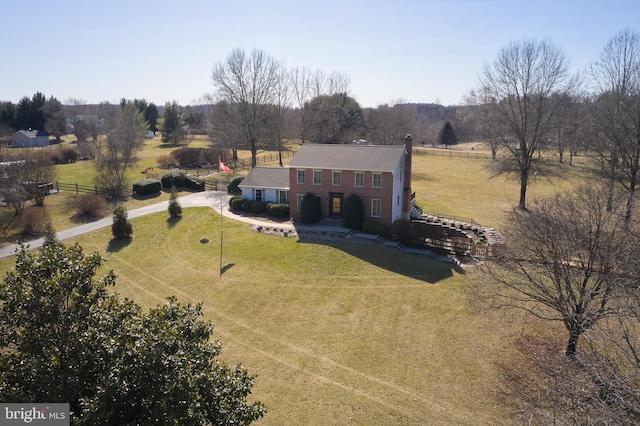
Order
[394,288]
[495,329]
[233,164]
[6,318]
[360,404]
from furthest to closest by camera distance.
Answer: [233,164] < [394,288] < [495,329] < [360,404] < [6,318]

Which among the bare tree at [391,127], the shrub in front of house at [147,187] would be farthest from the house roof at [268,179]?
the bare tree at [391,127]

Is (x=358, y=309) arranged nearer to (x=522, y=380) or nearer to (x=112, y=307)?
(x=522, y=380)

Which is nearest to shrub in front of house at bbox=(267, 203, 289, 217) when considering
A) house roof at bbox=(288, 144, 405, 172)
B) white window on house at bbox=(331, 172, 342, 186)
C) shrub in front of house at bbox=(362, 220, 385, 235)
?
house roof at bbox=(288, 144, 405, 172)

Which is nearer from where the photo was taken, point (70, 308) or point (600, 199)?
point (70, 308)

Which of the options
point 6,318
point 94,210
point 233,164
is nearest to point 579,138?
point 233,164

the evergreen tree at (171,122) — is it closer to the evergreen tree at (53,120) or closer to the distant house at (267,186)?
the evergreen tree at (53,120)

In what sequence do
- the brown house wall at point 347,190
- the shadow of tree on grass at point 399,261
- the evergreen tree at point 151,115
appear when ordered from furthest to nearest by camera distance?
1. the evergreen tree at point 151,115
2. the brown house wall at point 347,190
3. the shadow of tree on grass at point 399,261
